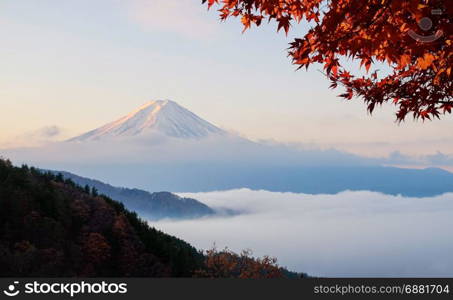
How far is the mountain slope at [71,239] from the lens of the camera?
698 inches

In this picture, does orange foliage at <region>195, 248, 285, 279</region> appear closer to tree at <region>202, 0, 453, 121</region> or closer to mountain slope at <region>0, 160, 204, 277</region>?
mountain slope at <region>0, 160, 204, 277</region>

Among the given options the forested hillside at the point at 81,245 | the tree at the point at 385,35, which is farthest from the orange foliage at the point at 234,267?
the tree at the point at 385,35

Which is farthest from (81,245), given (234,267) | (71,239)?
(234,267)

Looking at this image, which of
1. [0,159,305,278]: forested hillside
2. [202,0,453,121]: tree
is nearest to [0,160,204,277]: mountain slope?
[0,159,305,278]: forested hillside

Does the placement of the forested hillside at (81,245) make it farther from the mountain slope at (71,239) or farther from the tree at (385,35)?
the tree at (385,35)

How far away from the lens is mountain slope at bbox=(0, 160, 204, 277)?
17.7 metres

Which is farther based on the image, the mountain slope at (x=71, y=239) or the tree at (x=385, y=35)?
the mountain slope at (x=71, y=239)

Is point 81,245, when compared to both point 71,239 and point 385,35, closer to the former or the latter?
point 71,239

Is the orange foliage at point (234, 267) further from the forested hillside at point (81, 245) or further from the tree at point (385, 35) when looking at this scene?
the tree at point (385, 35)

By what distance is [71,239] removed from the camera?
20.9 m

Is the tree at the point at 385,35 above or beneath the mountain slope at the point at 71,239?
above

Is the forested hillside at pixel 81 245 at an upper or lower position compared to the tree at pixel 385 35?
lower

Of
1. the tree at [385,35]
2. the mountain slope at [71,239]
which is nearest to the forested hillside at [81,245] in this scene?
the mountain slope at [71,239]

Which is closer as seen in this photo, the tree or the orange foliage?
the tree
